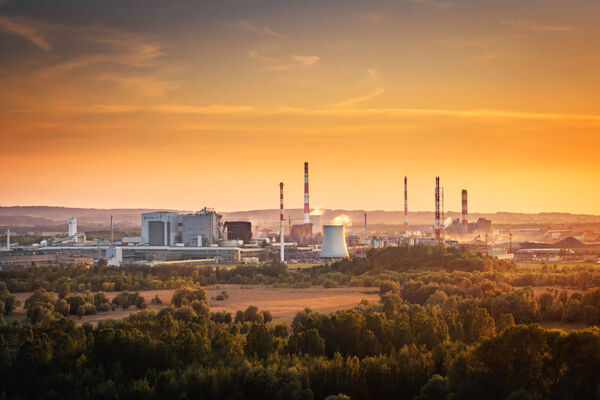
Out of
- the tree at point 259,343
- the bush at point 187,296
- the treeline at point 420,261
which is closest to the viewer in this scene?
the tree at point 259,343

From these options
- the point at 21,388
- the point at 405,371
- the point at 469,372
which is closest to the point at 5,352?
the point at 21,388

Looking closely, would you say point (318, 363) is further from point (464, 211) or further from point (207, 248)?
point (464, 211)

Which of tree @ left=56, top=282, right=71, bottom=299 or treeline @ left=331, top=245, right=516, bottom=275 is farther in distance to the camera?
treeline @ left=331, top=245, right=516, bottom=275

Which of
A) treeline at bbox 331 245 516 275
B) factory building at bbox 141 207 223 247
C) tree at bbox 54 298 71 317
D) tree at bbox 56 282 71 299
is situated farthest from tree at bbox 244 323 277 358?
factory building at bbox 141 207 223 247

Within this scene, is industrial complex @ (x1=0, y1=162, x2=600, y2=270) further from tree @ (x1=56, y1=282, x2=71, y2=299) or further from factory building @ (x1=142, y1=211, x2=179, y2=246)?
tree @ (x1=56, y1=282, x2=71, y2=299)

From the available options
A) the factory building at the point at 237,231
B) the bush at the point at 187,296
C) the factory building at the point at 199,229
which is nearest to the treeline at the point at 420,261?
the bush at the point at 187,296

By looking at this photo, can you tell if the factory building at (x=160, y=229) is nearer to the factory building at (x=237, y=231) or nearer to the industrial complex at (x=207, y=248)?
the industrial complex at (x=207, y=248)
